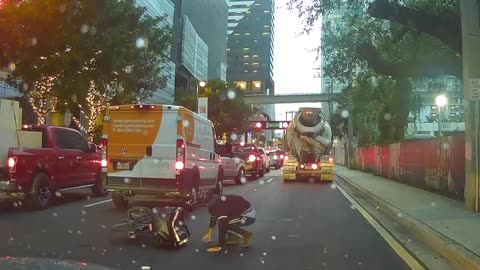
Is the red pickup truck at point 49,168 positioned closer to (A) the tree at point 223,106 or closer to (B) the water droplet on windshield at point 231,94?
(A) the tree at point 223,106

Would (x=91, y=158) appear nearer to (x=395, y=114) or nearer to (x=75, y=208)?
(x=75, y=208)

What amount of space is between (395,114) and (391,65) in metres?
11.9

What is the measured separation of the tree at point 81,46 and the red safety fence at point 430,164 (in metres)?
11.8

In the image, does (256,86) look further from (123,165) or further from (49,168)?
(123,165)

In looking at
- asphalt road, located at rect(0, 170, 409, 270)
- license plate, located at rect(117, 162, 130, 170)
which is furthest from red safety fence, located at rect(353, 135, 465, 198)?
license plate, located at rect(117, 162, 130, 170)

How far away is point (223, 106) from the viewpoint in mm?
58031

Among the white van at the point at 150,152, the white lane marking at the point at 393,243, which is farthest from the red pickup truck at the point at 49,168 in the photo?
the white lane marking at the point at 393,243

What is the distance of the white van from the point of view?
12.9 metres

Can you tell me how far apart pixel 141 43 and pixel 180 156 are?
1293cm

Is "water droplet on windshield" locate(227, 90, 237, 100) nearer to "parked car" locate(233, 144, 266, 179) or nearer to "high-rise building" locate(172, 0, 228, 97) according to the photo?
"high-rise building" locate(172, 0, 228, 97)

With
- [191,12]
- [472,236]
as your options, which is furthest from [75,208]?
[191,12]

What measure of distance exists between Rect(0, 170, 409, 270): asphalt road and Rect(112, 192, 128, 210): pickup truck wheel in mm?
262

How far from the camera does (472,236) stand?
9.12 metres

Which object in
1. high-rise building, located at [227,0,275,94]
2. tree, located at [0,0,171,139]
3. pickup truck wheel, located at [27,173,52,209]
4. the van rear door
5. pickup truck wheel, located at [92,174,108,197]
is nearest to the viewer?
the van rear door
